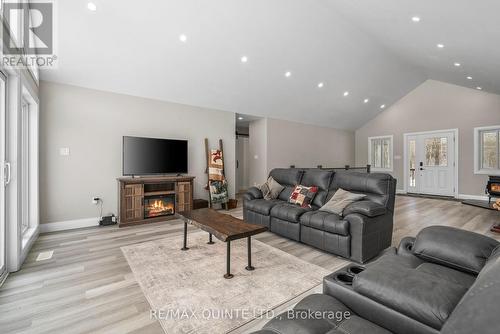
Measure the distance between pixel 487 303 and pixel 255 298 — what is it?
1.72 meters

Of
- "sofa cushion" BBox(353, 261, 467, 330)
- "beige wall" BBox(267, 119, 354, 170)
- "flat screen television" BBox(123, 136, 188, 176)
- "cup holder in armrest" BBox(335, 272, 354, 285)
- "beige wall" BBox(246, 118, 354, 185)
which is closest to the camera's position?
"sofa cushion" BBox(353, 261, 467, 330)

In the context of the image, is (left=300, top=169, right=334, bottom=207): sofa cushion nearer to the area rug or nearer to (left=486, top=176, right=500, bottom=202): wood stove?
the area rug

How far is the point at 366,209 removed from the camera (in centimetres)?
274

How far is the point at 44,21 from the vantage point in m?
3.11

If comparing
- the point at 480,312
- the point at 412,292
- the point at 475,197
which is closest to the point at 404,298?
the point at 412,292

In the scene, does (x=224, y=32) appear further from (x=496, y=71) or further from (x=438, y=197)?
(x=438, y=197)

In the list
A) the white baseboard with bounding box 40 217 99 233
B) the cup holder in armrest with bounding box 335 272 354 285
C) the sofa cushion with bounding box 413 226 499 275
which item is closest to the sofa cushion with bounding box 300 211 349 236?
the sofa cushion with bounding box 413 226 499 275

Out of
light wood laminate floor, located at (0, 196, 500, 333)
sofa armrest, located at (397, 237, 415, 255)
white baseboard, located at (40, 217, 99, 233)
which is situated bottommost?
light wood laminate floor, located at (0, 196, 500, 333)

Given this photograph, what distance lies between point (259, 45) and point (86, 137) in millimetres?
3568

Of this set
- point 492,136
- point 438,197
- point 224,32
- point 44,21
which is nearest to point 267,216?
point 224,32

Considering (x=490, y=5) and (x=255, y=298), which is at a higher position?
(x=490, y=5)

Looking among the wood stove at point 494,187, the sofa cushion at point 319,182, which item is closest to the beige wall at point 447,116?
the wood stove at point 494,187

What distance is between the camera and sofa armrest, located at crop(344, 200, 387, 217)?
2.73 metres

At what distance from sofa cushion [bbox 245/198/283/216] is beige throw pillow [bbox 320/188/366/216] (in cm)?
85
